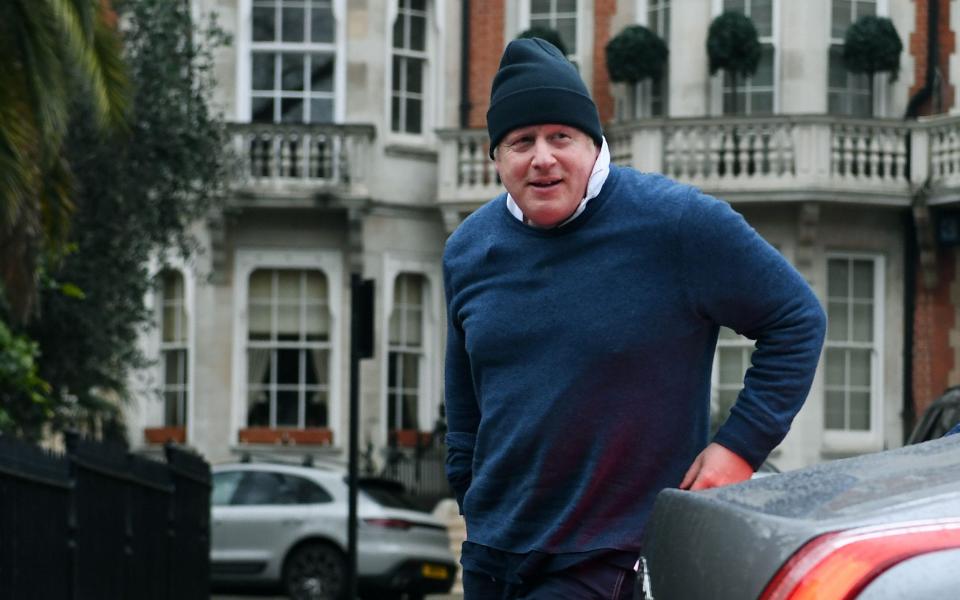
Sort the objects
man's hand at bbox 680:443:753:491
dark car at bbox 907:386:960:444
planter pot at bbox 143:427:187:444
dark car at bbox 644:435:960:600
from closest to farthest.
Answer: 1. dark car at bbox 644:435:960:600
2. man's hand at bbox 680:443:753:491
3. dark car at bbox 907:386:960:444
4. planter pot at bbox 143:427:187:444

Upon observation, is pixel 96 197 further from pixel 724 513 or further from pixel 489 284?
pixel 724 513

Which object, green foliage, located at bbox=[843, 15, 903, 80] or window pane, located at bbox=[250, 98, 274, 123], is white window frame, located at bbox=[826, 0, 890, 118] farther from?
window pane, located at bbox=[250, 98, 274, 123]

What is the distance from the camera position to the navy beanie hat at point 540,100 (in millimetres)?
5367

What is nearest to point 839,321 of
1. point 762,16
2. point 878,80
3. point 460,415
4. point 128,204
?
point 878,80

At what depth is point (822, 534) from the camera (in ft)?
11.9

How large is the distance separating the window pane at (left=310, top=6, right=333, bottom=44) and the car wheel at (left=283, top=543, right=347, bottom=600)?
34.9ft

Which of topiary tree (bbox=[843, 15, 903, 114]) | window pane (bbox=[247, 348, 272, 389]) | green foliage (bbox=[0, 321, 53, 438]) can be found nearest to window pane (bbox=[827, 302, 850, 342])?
topiary tree (bbox=[843, 15, 903, 114])

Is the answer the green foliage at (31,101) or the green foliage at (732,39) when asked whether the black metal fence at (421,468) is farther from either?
the green foliage at (31,101)

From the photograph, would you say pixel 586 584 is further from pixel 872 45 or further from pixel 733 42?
pixel 872 45

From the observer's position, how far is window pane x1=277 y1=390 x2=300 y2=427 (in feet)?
110

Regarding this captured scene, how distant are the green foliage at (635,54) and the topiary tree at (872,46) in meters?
2.62

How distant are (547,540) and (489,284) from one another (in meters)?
0.62

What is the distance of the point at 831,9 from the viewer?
108 ft

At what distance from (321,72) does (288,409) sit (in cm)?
486
